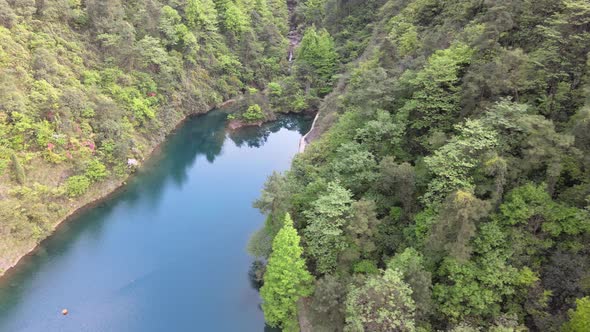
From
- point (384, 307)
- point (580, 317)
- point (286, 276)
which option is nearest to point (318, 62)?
point (286, 276)

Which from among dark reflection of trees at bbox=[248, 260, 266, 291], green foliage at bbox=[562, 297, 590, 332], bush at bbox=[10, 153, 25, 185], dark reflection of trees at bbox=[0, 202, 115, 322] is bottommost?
dark reflection of trees at bbox=[248, 260, 266, 291]

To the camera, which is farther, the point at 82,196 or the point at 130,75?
the point at 130,75

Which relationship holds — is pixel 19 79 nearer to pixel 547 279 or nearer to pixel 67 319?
pixel 67 319

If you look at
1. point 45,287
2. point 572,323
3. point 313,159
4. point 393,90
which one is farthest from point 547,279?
point 45,287

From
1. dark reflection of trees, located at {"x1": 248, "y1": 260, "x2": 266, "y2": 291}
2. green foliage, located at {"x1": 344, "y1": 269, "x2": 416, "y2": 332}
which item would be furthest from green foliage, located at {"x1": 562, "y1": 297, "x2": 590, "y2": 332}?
dark reflection of trees, located at {"x1": 248, "y1": 260, "x2": 266, "y2": 291}

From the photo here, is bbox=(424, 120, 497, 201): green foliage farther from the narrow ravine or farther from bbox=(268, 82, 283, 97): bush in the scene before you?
the narrow ravine

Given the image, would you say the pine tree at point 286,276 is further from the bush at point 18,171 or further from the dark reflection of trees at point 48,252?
the bush at point 18,171

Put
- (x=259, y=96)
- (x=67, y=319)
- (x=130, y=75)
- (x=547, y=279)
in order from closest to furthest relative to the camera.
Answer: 1. (x=547, y=279)
2. (x=67, y=319)
3. (x=130, y=75)
4. (x=259, y=96)
